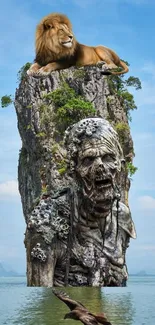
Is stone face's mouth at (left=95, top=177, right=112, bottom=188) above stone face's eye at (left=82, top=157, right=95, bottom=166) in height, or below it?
below

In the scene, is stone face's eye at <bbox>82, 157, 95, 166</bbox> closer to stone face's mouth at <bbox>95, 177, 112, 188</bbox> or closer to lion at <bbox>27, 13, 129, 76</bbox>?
stone face's mouth at <bbox>95, 177, 112, 188</bbox>

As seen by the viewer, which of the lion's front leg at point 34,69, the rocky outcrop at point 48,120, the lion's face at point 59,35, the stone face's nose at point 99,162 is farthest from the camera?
the rocky outcrop at point 48,120

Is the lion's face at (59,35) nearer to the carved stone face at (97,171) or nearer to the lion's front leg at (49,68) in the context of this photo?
the lion's front leg at (49,68)

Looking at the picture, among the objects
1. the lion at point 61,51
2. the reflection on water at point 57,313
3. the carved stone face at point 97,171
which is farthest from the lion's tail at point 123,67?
the reflection on water at point 57,313

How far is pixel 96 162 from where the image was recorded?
3.43 m

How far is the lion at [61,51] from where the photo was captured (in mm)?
26406

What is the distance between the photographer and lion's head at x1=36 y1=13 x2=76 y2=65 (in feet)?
86.0

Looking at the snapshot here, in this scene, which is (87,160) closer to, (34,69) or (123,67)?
(34,69)

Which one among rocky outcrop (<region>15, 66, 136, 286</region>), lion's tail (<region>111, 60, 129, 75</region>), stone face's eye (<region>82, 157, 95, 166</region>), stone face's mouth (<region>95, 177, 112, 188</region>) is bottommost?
stone face's mouth (<region>95, 177, 112, 188</region>)

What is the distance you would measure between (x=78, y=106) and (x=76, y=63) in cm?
326

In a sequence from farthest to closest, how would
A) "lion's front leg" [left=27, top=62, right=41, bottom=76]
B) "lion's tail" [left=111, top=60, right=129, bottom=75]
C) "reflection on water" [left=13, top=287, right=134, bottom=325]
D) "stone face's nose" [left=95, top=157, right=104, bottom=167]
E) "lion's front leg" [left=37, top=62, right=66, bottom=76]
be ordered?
1. "lion's tail" [left=111, top=60, right=129, bottom=75]
2. "lion's front leg" [left=27, top=62, right=41, bottom=76]
3. "lion's front leg" [left=37, top=62, right=66, bottom=76]
4. "stone face's nose" [left=95, top=157, right=104, bottom=167]
5. "reflection on water" [left=13, top=287, right=134, bottom=325]

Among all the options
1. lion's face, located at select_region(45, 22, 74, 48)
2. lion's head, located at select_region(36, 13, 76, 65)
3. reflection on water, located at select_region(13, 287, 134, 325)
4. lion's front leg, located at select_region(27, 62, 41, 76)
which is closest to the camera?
reflection on water, located at select_region(13, 287, 134, 325)

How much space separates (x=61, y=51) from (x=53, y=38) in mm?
1497

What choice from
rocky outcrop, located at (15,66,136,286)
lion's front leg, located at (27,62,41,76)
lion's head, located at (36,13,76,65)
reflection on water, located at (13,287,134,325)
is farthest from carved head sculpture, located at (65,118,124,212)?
lion's front leg, located at (27,62,41,76)
